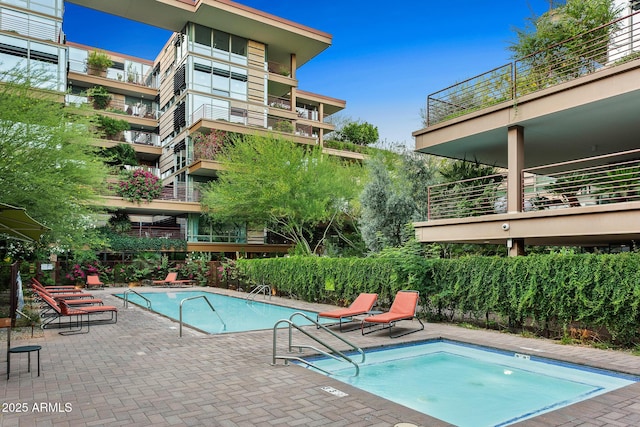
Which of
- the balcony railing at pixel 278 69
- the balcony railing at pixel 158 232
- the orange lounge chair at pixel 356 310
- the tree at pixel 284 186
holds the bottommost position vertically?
the orange lounge chair at pixel 356 310

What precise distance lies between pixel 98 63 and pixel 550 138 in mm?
35777

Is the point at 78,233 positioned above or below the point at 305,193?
below

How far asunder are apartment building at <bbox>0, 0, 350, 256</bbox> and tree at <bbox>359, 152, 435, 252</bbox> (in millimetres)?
9547

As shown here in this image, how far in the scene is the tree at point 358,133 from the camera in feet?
149

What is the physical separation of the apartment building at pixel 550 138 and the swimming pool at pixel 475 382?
449 centimetres

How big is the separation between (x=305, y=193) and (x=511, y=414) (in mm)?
18806

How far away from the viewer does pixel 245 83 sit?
34844 millimetres

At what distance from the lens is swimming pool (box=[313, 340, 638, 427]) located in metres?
6.14

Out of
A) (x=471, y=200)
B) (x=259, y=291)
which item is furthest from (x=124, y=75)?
(x=471, y=200)

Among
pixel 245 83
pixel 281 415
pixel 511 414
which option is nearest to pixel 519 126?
pixel 511 414

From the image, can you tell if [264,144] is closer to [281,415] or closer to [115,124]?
[115,124]

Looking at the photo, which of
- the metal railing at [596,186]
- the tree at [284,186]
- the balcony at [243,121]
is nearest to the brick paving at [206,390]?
the metal railing at [596,186]

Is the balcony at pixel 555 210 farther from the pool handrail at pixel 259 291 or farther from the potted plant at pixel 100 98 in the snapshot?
the potted plant at pixel 100 98

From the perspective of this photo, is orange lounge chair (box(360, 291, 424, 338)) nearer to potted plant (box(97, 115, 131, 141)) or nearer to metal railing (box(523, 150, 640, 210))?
metal railing (box(523, 150, 640, 210))
